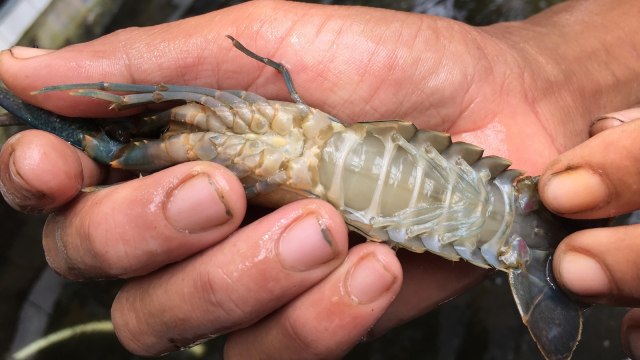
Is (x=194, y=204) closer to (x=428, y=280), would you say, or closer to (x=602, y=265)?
(x=428, y=280)

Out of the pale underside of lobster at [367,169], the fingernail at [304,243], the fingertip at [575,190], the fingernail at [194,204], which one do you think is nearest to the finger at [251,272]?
the fingernail at [304,243]

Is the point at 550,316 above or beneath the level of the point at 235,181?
beneath

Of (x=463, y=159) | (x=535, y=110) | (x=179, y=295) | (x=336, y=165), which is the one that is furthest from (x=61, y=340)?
(x=535, y=110)

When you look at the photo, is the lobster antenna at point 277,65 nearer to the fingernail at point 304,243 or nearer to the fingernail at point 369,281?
the fingernail at point 304,243

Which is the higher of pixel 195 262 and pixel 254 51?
pixel 254 51

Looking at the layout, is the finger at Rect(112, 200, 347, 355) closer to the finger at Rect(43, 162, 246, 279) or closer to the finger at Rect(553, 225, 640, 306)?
the finger at Rect(43, 162, 246, 279)

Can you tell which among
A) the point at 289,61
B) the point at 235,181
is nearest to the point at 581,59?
the point at 289,61

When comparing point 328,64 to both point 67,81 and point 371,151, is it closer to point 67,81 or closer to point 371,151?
point 371,151
